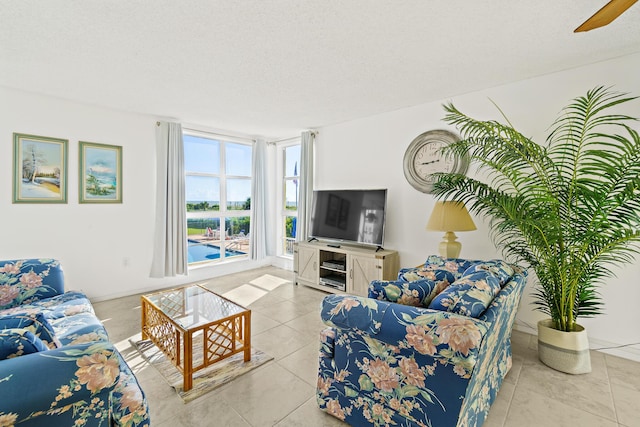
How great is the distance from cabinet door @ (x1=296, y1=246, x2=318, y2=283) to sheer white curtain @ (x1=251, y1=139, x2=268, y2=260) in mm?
1272

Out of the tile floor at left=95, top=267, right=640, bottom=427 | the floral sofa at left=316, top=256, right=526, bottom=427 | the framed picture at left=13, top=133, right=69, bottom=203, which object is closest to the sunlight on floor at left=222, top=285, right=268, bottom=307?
the tile floor at left=95, top=267, right=640, bottom=427

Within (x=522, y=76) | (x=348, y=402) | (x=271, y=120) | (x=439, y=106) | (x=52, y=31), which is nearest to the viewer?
(x=348, y=402)

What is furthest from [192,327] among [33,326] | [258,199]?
[258,199]

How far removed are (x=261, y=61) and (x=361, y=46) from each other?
86 centimetres

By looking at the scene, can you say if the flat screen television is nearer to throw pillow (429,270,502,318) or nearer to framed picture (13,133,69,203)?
throw pillow (429,270,502,318)

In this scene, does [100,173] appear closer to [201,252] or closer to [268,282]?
[201,252]

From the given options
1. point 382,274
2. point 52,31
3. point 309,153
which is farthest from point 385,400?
point 309,153

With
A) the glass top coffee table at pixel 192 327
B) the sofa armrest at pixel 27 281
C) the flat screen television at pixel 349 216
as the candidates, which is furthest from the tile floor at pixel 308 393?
the flat screen television at pixel 349 216

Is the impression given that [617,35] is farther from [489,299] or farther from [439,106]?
[489,299]

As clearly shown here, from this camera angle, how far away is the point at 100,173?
12.0 ft

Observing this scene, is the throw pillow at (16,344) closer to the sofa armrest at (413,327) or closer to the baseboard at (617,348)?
the sofa armrest at (413,327)

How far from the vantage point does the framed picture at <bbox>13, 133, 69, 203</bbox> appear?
3.13 metres

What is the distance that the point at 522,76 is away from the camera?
2736 millimetres

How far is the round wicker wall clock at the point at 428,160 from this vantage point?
3225 mm
